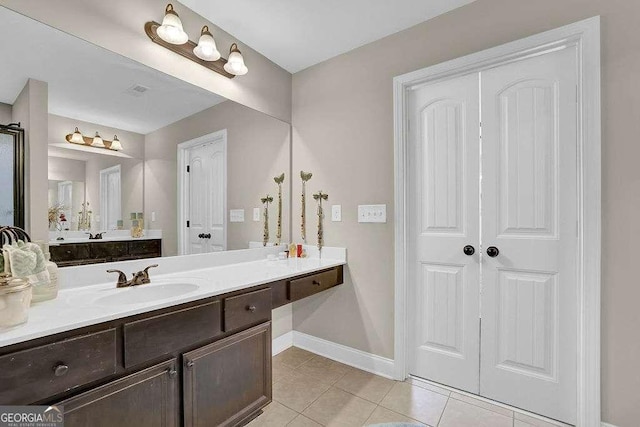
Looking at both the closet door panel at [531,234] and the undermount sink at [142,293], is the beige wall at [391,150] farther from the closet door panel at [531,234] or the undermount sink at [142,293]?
the undermount sink at [142,293]

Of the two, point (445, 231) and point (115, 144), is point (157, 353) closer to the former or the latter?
point (115, 144)

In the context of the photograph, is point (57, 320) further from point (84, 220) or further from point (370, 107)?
point (370, 107)

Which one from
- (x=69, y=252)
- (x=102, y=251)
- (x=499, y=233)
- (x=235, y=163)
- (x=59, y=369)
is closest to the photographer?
(x=59, y=369)

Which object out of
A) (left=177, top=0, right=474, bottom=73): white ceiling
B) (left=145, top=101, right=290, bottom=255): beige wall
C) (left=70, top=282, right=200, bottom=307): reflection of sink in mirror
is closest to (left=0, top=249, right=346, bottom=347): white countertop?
(left=70, top=282, right=200, bottom=307): reflection of sink in mirror

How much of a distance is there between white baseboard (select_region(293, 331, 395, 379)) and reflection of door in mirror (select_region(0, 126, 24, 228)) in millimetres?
2022

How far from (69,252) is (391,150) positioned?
193 centimetres

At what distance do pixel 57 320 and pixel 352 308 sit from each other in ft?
5.82

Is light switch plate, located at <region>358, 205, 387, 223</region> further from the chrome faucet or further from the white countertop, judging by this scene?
the chrome faucet

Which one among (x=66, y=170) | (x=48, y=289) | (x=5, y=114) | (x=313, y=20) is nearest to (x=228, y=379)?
(x=48, y=289)

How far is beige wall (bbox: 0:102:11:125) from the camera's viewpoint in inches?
50.2

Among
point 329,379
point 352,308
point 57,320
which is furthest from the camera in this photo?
point 352,308

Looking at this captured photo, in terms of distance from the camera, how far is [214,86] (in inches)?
80.0

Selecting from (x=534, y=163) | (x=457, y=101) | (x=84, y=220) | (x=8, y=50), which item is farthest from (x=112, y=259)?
(x=534, y=163)

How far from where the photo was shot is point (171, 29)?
1.64 metres
